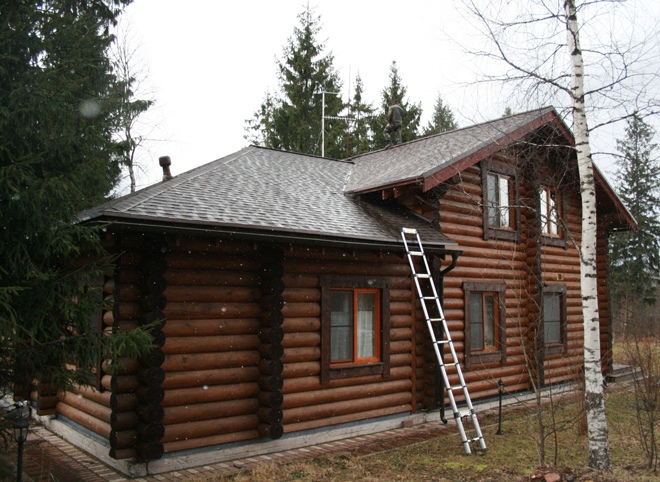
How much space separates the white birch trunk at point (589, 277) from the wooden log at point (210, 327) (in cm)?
455

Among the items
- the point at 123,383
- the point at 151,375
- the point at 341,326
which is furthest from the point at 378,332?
the point at 123,383

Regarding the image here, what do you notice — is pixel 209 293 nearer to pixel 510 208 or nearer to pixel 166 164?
pixel 166 164

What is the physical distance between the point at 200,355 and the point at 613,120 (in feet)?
21.1

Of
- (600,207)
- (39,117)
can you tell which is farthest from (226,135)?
(39,117)

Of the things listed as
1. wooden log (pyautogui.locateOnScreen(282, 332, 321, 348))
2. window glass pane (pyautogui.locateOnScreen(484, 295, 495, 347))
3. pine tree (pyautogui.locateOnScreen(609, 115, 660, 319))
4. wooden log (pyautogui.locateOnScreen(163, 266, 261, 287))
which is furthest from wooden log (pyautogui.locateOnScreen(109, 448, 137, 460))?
pine tree (pyautogui.locateOnScreen(609, 115, 660, 319))

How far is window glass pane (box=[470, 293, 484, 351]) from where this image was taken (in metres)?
11.7

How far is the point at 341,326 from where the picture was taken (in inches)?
371

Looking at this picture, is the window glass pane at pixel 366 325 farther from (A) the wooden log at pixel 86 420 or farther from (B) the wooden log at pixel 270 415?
(A) the wooden log at pixel 86 420

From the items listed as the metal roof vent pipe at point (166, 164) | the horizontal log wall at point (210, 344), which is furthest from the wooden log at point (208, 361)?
the metal roof vent pipe at point (166, 164)

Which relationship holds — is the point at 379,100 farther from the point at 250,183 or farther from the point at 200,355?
the point at 200,355

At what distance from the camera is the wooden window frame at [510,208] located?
12.1 m

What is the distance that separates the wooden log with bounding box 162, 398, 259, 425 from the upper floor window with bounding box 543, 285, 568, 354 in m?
8.15

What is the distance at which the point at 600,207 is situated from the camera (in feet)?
51.6

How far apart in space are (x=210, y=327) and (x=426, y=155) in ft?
21.8
